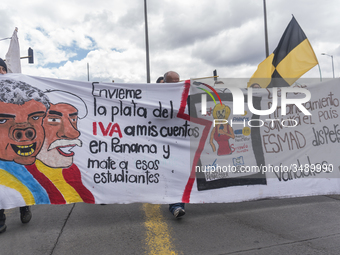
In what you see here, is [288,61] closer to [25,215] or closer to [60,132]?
[60,132]

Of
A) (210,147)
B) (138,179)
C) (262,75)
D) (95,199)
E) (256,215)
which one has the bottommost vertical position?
(256,215)

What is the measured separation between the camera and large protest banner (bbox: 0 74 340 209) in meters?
3.52

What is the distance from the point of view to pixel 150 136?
3812 mm

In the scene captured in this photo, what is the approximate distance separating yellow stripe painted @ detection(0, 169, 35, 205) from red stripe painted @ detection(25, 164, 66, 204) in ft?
0.61

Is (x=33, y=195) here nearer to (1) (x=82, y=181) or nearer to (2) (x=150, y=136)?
(1) (x=82, y=181)

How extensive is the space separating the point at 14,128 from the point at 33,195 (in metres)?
0.89

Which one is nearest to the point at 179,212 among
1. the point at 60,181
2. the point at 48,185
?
the point at 60,181

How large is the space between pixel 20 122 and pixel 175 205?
7.55ft

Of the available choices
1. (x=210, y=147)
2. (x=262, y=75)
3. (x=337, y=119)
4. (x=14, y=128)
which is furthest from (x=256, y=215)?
(x=14, y=128)

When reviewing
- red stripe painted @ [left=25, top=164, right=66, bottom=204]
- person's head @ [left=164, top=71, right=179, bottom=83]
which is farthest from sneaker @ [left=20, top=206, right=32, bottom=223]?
person's head @ [left=164, top=71, right=179, bottom=83]

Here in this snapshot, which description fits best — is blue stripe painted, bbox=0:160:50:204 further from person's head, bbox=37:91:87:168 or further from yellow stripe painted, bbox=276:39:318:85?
yellow stripe painted, bbox=276:39:318:85

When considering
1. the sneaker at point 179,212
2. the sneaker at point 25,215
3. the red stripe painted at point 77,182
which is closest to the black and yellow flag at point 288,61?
the sneaker at point 179,212

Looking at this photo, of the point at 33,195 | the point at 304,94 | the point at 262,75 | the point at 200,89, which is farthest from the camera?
the point at 262,75

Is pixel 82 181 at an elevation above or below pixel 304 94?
below
